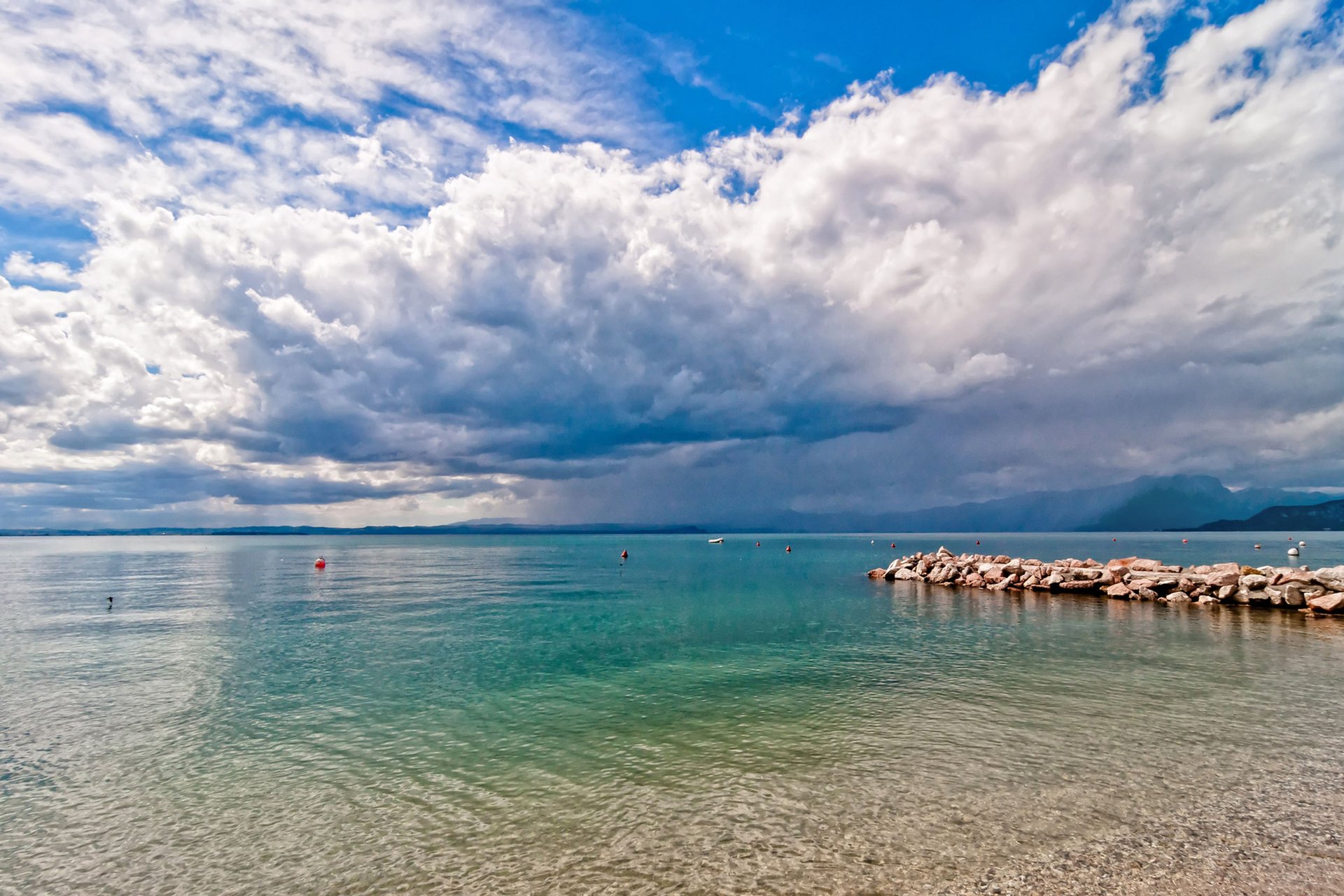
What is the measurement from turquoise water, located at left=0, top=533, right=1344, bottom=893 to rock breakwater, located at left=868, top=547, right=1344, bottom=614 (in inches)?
285

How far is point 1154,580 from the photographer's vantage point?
52.4m

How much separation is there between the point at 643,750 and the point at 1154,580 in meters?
52.9

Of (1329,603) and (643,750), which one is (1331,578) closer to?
(1329,603)

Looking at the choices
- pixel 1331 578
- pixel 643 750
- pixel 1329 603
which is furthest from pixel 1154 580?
pixel 643 750

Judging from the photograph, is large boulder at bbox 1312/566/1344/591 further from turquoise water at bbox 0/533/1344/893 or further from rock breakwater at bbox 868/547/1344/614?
turquoise water at bbox 0/533/1344/893

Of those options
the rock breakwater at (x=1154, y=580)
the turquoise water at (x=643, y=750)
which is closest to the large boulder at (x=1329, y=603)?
the rock breakwater at (x=1154, y=580)

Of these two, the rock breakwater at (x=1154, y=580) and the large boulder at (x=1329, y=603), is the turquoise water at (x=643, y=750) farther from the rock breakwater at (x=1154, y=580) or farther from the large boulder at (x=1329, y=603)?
the rock breakwater at (x=1154, y=580)

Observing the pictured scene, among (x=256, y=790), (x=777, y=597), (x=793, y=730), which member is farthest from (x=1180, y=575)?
(x=256, y=790)

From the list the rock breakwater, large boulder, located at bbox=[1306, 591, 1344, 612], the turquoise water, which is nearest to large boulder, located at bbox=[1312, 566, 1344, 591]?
the rock breakwater

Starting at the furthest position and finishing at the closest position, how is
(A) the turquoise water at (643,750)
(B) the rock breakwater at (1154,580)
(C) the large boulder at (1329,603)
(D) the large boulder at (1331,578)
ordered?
(B) the rock breakwater at (1154,580) < (D) the large boulder at (1331,578) < (C) the large boulder at (1329,603) < (A) the turquoise water at (643,750)

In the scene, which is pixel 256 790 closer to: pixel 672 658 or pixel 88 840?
pixel 88 840

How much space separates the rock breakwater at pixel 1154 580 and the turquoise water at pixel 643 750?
725cm

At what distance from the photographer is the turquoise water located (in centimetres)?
1242

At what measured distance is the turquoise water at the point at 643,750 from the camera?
12422 millimetres
